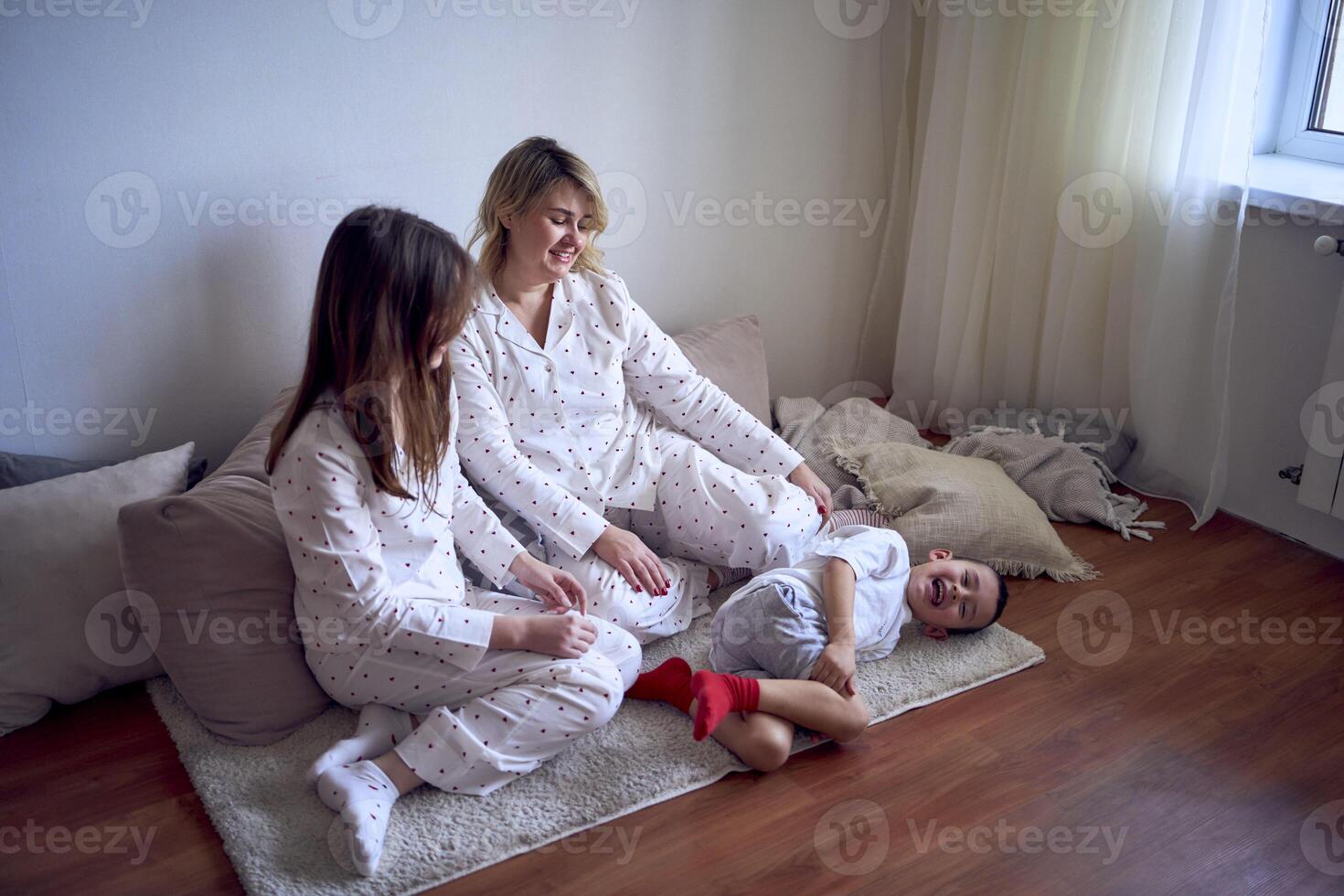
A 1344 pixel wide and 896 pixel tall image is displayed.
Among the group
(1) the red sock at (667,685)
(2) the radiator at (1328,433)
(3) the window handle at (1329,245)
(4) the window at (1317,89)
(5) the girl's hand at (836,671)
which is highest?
(4) the window at (1317,89)

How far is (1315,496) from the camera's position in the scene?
7.83 ft

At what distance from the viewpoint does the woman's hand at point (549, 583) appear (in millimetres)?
1894

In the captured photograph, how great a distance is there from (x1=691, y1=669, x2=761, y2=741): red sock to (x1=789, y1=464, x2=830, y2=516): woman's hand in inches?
22.8

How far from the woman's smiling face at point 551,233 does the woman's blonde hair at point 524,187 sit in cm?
1

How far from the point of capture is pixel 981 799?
175 cm

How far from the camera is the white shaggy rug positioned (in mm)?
1587

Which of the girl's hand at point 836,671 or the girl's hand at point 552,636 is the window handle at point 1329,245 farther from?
the girl's hand at point 552,636

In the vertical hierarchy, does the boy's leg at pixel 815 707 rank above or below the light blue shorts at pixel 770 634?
below

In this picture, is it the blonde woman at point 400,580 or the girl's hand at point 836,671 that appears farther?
the girl's hand at point 836,671

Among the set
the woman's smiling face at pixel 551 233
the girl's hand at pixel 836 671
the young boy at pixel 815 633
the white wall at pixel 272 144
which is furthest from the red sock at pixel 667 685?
the white wall at pixel 272 144

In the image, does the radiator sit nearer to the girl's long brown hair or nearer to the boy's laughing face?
the boy's laughing face

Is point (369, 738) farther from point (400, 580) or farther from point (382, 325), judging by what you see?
point (382, 325)

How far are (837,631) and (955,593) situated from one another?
0.89ft

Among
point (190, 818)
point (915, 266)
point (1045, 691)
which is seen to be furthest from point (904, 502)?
point (190, 818)
